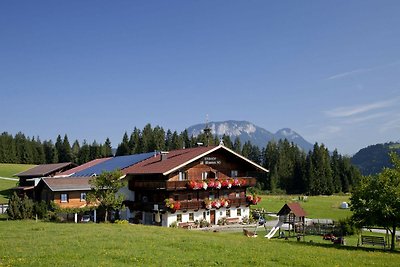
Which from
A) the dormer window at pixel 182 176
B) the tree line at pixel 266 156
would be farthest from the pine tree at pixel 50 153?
the dormer window at pixel 182 176

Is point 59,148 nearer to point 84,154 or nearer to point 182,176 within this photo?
point 84,154

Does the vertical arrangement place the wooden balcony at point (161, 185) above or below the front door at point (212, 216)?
above

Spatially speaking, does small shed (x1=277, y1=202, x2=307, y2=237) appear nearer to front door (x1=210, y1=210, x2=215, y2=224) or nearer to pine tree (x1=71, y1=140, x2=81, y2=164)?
front door (x1=210, y1=210, x2=215, y2=224)

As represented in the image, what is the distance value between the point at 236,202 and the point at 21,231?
27.0 m

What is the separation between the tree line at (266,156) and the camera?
123m

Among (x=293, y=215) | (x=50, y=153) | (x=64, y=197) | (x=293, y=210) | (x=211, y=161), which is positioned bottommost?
(x=293, y=215)

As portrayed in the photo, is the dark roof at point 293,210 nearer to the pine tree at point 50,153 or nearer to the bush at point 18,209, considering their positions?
the bush at point 18,209

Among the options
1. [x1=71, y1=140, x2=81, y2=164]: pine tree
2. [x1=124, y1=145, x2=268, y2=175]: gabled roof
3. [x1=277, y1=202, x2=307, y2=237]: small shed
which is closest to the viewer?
[x1=277, y1=202, x2=307, y2=237]: small shed

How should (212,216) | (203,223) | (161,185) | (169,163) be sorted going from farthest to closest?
(212,216) → (169,163) → (203,223) → (161,185)

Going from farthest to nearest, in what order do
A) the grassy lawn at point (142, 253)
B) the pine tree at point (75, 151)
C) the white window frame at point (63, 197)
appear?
the pine tree at point (75, 151)
the white window frame at point (63, 197)
the grassy lawn at point (142, 253)

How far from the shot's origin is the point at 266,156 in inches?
5620

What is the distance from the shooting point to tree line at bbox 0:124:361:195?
403 feet

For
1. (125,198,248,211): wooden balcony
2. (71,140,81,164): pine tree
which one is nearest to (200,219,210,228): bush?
(125,198,248,211): wooden balcony

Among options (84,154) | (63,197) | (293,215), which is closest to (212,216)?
(293,215)
